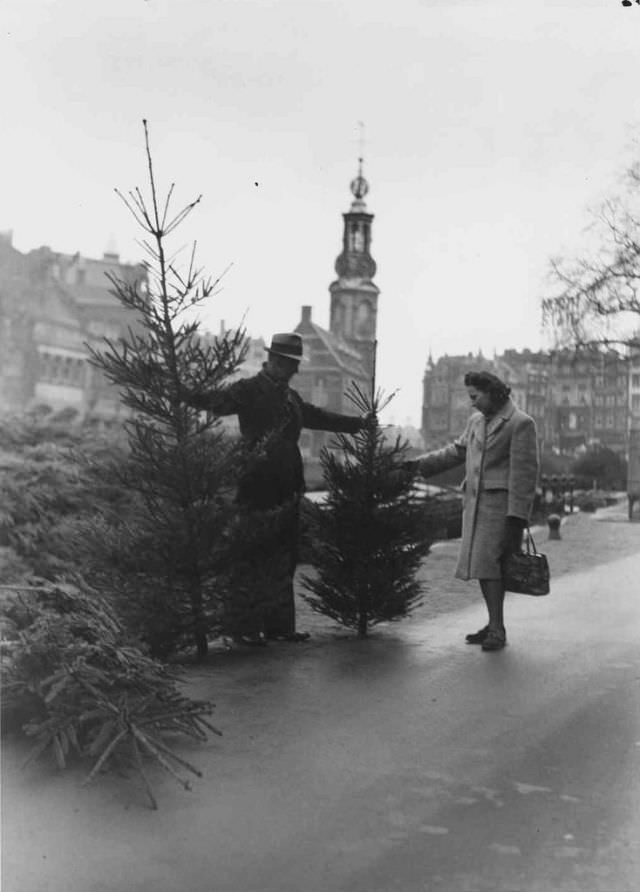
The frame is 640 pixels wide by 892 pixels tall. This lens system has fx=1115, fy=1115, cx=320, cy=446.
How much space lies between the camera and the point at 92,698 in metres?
4.29

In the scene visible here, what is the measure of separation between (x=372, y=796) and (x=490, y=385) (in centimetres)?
377

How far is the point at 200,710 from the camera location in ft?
15.2

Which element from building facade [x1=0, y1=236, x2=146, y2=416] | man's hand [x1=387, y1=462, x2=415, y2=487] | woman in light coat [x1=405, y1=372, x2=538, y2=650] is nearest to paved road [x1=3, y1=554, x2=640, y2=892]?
woman in light coat [x1=405, y1=372, x2=538, y2=650]

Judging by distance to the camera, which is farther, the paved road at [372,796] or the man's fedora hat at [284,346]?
the man's fedora hat at [284,346]

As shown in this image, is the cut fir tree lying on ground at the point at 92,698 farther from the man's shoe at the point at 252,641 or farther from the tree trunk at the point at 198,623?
the man's shoe at the point at 252,641

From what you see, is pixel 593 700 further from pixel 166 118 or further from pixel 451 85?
pixel 451 85

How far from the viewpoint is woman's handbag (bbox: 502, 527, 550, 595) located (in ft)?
23.2

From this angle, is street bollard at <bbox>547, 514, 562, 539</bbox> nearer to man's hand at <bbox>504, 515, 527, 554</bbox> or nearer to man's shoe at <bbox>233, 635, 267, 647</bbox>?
man's hand at <bbox>504, 515, 527, 554</bbox>

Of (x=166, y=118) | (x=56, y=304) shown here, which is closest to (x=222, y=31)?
(x=166, y=118)

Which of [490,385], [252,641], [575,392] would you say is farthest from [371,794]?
[575,392]

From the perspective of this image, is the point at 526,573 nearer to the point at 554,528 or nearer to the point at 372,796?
the point at 372,796

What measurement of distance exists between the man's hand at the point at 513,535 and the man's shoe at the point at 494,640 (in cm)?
52

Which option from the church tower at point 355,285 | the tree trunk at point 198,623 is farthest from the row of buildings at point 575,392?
the tree trunk at point 198,623

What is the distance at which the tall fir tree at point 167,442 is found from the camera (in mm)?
6203
